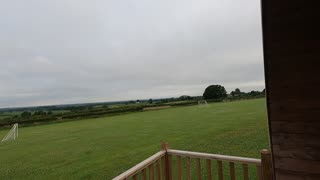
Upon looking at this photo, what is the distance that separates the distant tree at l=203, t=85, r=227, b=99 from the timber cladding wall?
1622 inches

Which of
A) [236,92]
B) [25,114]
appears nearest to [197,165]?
[25,114]

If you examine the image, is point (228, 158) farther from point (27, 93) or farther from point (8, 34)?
point (27, 93)

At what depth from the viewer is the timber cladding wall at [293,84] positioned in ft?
4.98

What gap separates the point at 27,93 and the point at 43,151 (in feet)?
32.3

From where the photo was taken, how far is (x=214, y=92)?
42281mm

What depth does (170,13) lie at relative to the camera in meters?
9.27

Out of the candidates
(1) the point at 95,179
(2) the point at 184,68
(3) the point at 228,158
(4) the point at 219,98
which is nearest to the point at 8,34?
(1) the point at 95,179

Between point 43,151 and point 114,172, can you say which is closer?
point 114,172

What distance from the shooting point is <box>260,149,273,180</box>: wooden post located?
1968 mm

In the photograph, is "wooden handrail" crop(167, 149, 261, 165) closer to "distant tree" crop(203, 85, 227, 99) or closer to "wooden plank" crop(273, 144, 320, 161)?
"wooden plank" crop(273, 144, 320, 161)

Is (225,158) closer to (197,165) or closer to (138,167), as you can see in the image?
(197,165)

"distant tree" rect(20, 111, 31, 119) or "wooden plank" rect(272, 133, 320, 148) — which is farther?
"distant tree" rect(20, 111, 31, 119)

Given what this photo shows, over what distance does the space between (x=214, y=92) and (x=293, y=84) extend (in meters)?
41.5

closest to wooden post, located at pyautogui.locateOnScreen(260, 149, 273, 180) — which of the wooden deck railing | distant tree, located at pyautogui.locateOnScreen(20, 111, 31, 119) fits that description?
the wooden deck railing
